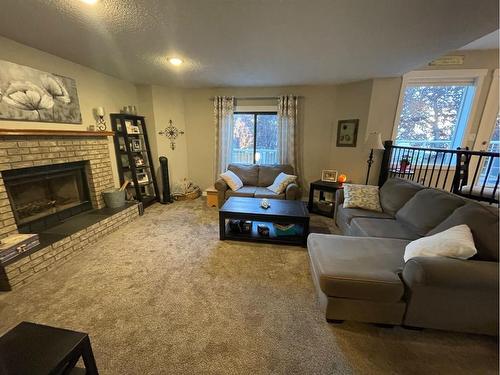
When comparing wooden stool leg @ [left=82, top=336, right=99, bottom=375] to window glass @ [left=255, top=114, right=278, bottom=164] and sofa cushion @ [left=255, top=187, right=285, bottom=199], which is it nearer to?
sofa cushion @ [left=255, top=187, right=285, bottom=199]

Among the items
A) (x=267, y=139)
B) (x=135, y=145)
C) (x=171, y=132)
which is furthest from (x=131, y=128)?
(x=267, y=139)

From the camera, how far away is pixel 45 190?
268 centimetres

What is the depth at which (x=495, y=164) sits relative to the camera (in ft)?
11.6

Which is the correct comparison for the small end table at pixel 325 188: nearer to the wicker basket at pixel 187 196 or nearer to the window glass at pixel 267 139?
the window glass at pixel 267 139

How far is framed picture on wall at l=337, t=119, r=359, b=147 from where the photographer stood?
375 cm

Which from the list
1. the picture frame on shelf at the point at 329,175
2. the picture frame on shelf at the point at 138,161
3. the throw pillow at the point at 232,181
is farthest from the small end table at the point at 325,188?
the picture frame on shelf at the point at 138,161

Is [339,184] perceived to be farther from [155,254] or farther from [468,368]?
[155,254]

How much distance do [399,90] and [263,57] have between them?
7.86ft

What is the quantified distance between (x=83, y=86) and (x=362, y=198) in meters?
4.18

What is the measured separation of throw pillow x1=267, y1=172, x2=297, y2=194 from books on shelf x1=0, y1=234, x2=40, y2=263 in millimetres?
3066

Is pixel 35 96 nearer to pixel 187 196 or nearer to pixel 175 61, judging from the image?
pixel 175 61

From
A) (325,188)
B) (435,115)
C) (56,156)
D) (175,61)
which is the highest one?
(175,61)

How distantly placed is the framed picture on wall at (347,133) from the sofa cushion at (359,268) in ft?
7.97

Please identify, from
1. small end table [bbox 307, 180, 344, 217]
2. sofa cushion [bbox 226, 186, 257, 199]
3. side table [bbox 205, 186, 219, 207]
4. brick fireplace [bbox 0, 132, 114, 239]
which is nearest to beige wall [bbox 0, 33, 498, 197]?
brick fireplace [bbox 0, 132, 114, 239]
